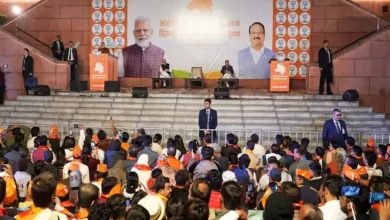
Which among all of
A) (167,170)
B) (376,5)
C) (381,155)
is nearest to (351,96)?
(376,5)

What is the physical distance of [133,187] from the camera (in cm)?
663

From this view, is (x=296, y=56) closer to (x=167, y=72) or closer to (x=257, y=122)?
(x=167, y=72)

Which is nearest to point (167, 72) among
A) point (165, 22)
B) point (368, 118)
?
point (165, 22)

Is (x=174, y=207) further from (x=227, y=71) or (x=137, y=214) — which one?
(x=227, y=71)

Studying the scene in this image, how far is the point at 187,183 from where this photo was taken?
21.9ft

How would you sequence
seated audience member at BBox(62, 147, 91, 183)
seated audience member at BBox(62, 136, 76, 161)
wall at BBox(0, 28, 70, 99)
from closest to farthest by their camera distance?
1. seated audience member at BBox(62, 147, 91, 183)
2. seated audience member at BBox(62, 136, 76, 161)
3. wall at BBox(0, 28, 70, 99)

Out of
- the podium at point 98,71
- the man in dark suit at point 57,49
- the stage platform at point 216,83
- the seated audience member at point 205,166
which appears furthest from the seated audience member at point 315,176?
the man in dark suit at point 57,49

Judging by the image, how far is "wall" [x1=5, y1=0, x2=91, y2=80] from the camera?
2172cm

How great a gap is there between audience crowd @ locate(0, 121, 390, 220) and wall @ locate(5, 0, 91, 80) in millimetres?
9550

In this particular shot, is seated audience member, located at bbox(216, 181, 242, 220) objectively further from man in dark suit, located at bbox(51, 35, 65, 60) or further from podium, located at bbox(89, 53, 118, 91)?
man in dark suit, located at bbox(51, 35, 65, 60)

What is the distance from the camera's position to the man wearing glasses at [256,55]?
68.4 feet

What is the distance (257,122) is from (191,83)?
5.00 metres

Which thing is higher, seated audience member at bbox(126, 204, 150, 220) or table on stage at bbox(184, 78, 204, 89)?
table on stage at bbox(184, 78, 204, 89)

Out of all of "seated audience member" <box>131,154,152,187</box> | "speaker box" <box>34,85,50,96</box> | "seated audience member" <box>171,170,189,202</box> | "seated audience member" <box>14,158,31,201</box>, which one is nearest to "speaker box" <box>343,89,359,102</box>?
"speaker box" <box>34,85,50,96</box>
